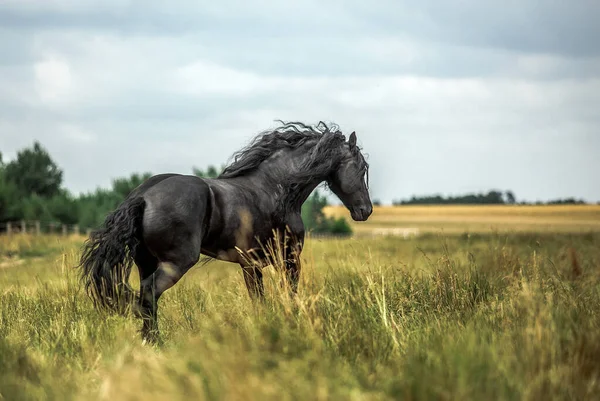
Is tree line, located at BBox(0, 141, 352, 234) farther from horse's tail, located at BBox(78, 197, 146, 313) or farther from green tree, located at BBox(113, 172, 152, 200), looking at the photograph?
horse's tail, located at BBox(78, 197, 146, 313)

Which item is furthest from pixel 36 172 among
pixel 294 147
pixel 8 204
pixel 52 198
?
pixel 294 147

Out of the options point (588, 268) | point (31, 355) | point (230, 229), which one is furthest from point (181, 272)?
point (588, 268)

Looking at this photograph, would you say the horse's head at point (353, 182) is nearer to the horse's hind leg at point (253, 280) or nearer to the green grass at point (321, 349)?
the green grass at point (321, 349)

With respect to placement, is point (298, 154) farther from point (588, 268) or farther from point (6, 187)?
point (6, 187)

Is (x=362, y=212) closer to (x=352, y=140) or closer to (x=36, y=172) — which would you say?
(x=352, y=140)

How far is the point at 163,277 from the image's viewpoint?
21.0ft

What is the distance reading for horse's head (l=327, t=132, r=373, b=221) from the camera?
7480 mm

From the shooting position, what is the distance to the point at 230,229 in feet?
22.2

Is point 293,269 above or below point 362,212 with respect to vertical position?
below

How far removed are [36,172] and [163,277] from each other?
5488cm

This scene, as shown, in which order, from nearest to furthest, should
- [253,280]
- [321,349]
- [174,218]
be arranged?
[321,349] < [174,218] < [253,280]

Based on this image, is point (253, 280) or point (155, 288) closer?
point (155, 288)

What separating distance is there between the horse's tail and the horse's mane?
4.16 feet

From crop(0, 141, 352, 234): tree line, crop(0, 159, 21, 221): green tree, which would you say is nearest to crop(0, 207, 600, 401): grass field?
crop(0, 141, 352, 234): tree line
